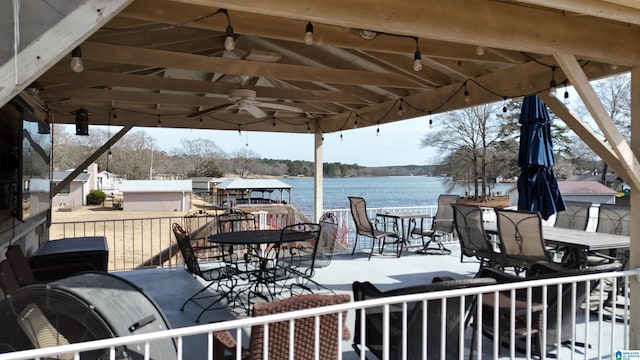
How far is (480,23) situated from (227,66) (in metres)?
2.51

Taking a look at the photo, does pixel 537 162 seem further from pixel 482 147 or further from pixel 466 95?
pixel 482 147

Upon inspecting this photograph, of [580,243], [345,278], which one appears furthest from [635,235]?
[345,278]

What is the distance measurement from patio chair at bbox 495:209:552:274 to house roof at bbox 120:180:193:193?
2550 cm

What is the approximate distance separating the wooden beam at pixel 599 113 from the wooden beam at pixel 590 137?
2.1 inches

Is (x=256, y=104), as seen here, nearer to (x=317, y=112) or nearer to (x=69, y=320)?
(x=317, y=112)

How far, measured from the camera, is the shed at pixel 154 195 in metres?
26.9

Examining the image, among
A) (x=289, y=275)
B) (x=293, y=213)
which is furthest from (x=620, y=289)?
(x=293, y=213)

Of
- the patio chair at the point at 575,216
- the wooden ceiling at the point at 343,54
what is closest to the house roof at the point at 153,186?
the wooden ceiling at the point at 343,54

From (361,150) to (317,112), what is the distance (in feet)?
77.4

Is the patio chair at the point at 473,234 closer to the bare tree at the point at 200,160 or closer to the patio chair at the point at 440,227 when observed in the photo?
the patio chair at the point at 440,227

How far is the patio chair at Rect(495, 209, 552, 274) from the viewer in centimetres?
444

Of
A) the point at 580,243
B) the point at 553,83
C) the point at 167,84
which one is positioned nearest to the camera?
the point at 553,83

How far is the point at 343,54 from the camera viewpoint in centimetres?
500

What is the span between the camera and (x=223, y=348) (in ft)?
7.72
